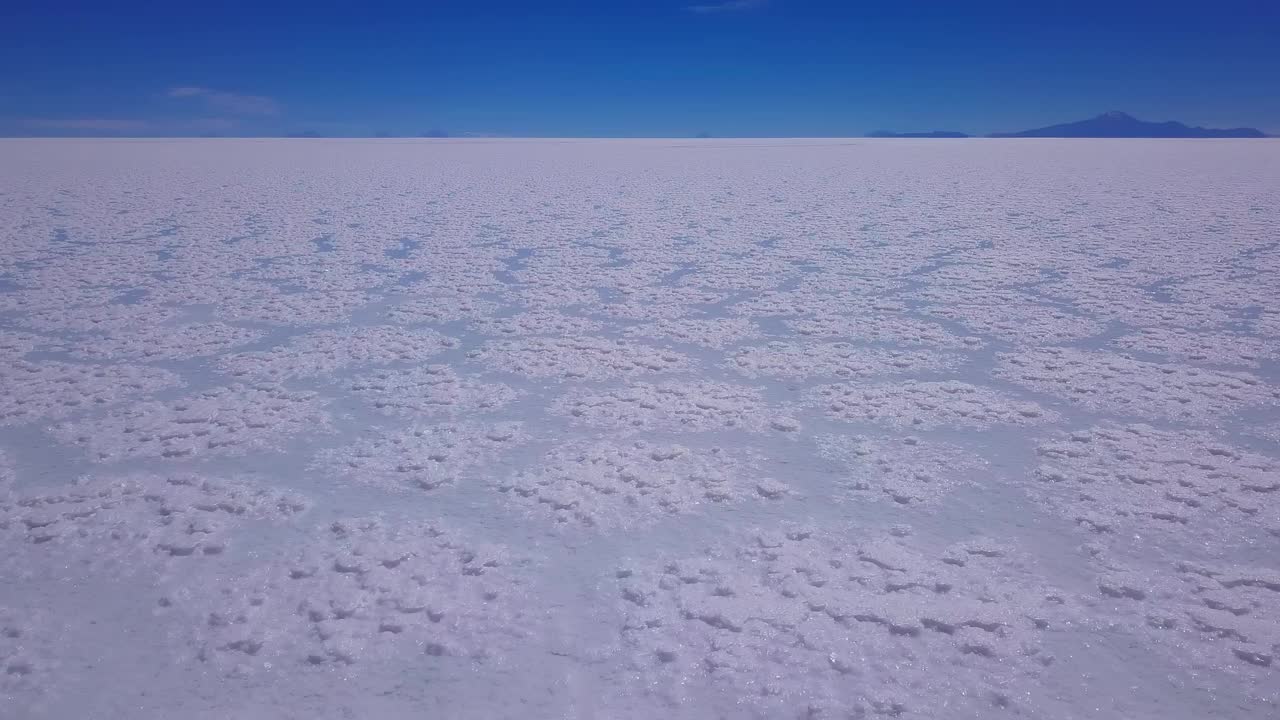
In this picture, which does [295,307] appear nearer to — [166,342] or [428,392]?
[166,342]

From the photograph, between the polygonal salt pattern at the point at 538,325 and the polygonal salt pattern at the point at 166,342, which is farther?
the polygonal salt pattern at the point at 538,325

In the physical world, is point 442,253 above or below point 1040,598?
above

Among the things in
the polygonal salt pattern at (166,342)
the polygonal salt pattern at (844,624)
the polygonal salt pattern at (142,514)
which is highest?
the polygonal salt pattern at (166,342)

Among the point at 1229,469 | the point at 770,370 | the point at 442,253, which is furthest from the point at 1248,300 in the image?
the point at 442,253

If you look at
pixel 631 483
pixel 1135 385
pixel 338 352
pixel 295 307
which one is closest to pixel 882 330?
pixel 1135 385

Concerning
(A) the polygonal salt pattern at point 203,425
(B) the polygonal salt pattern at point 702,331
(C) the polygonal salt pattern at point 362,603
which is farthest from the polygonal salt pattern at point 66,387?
(B) the polygonal salt pattern at point 702,331

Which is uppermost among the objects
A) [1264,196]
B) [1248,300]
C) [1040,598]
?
[1264,196]

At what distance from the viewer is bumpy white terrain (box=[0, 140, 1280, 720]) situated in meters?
1.65

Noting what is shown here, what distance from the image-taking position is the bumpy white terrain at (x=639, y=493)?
5.41 ft

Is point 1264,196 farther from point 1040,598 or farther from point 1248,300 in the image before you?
point 1040,598

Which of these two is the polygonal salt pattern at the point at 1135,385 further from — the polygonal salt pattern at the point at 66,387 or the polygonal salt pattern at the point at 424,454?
the polygonal salt pattern at the point at 66,387

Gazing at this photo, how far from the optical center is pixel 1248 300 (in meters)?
4.67

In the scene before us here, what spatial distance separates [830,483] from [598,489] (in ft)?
2.71

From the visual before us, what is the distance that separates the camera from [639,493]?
2.44m
